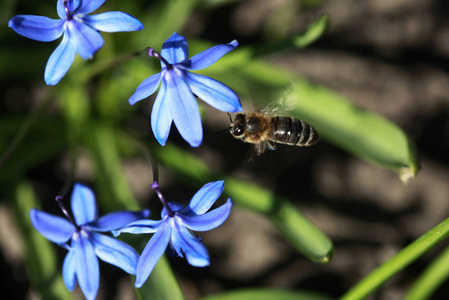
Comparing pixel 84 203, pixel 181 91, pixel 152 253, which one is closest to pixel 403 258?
pixel 152 253

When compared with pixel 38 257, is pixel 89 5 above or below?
above

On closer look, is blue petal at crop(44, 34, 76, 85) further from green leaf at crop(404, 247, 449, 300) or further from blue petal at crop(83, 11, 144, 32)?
green leaf at crop(404, 247, 449, 300)

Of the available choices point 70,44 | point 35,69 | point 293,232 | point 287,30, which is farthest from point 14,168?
point 287,30

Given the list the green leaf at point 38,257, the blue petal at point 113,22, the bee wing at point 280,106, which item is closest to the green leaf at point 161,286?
the green leaf at point 38,257

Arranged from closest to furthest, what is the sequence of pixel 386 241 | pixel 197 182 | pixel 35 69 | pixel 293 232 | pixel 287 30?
1. pixel 293 232
2. pixel 197 182
3. pixel 35 69
4. pixel 386 241
5. pixel 287 30

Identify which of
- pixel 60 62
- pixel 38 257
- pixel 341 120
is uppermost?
pixel 60 62

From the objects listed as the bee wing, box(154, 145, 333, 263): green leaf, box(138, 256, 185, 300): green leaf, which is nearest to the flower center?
the bee wing

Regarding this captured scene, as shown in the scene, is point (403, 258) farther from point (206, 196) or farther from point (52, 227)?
point (52, 227)

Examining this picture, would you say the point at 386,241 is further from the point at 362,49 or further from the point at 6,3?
the point at 6,3
